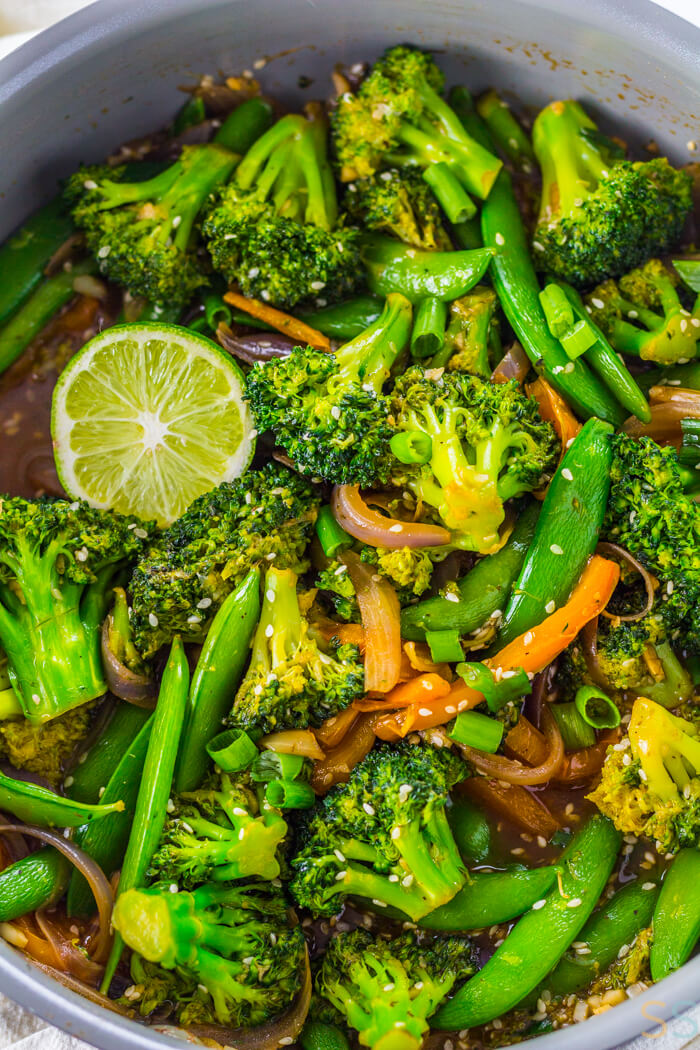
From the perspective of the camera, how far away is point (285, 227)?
2.66 metres

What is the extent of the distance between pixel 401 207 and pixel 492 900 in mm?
2062

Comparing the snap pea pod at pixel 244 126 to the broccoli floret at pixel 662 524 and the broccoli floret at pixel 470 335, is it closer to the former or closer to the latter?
the broccoli floret at pixel 470 335

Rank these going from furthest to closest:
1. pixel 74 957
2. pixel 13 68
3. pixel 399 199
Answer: pixel 399 199 < pixel 13 68 < pixel 74 957

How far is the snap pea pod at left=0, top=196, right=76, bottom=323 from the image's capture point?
2.88m

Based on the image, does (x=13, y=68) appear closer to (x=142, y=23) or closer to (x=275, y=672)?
(x=142, y=23)

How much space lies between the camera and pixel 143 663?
259cm

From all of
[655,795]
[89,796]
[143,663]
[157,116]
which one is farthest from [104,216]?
[655,795]

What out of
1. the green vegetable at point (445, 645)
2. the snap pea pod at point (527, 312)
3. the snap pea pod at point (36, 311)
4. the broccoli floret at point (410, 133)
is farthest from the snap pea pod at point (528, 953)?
the snap pea pod at point (36, 311)

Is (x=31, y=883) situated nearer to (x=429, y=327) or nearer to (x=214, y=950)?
(x=214, y=950)

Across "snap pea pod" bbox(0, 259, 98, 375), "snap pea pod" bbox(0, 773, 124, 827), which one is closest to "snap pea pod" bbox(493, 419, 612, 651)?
"snap pea pod" bbox(0, 773, 124, 827)

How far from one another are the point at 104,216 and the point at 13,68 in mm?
465

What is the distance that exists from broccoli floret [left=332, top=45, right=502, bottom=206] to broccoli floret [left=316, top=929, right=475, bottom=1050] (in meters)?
2.16

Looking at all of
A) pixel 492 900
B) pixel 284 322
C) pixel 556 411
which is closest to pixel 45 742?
pixel 492 900

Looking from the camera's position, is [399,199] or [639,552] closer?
[639,552]
